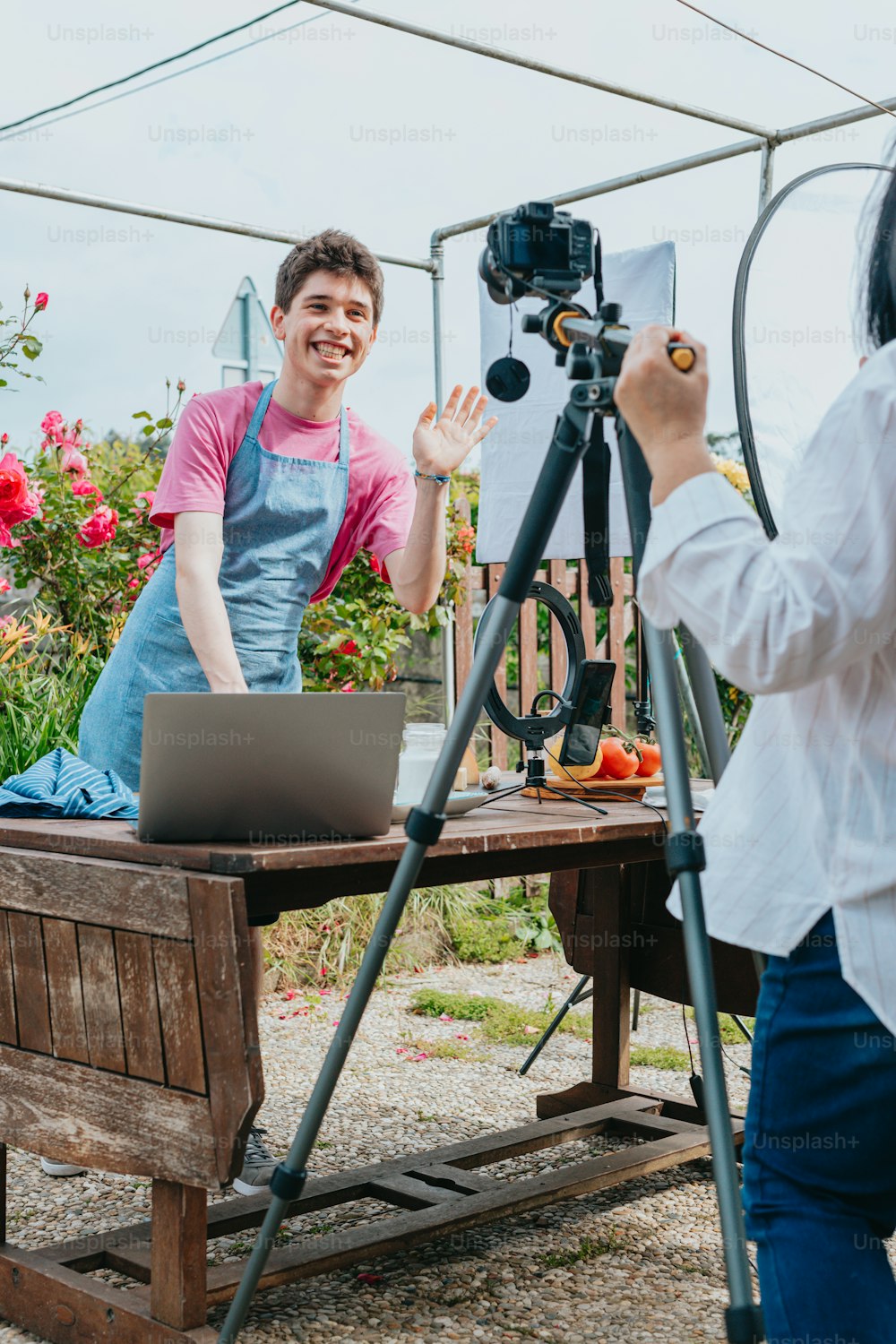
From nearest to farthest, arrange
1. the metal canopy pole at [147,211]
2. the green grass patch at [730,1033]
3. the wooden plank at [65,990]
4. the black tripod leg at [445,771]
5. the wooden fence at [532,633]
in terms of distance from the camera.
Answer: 1. the black tripod leg at [445,771]
2. the wooden plank at [65,990]
3. the metal canopy pole at [147,211]
4. the green grass patch at [730,1033]
5. the wooden fence at [532,633]

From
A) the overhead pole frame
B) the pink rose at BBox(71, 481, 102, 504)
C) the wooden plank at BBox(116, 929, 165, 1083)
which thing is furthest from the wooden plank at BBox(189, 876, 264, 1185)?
the pink rose at BBox(71, 481, 102, 504)

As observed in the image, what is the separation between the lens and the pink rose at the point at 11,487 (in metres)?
3.56

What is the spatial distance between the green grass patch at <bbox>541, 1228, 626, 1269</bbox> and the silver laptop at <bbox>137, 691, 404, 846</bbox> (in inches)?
46.3

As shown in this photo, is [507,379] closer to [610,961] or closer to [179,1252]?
[179,1252]

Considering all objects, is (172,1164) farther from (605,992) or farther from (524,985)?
(524,985)

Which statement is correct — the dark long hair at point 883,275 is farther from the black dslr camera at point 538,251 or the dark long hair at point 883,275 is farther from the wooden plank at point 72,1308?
the wooden plank at point 72,1308

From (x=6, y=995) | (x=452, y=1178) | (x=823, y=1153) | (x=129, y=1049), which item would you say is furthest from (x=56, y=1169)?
(x=823, y=1153)

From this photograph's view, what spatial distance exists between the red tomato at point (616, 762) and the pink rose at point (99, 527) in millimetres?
2752

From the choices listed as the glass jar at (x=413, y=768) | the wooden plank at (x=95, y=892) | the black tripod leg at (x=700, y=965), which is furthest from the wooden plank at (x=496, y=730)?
the black tripod leg at (x=700, y=965)

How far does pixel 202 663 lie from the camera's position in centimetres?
229

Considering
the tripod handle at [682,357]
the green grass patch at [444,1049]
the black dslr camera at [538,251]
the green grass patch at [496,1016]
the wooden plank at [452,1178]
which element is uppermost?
the black dslr camera at [538,251]

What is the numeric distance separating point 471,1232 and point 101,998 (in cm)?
119

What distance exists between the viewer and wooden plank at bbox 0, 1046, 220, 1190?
160cm

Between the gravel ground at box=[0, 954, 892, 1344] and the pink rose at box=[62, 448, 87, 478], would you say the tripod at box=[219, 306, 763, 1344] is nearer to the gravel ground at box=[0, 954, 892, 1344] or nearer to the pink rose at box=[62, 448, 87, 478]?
the gravel ground at box=[0, 954, 892, 1344]
